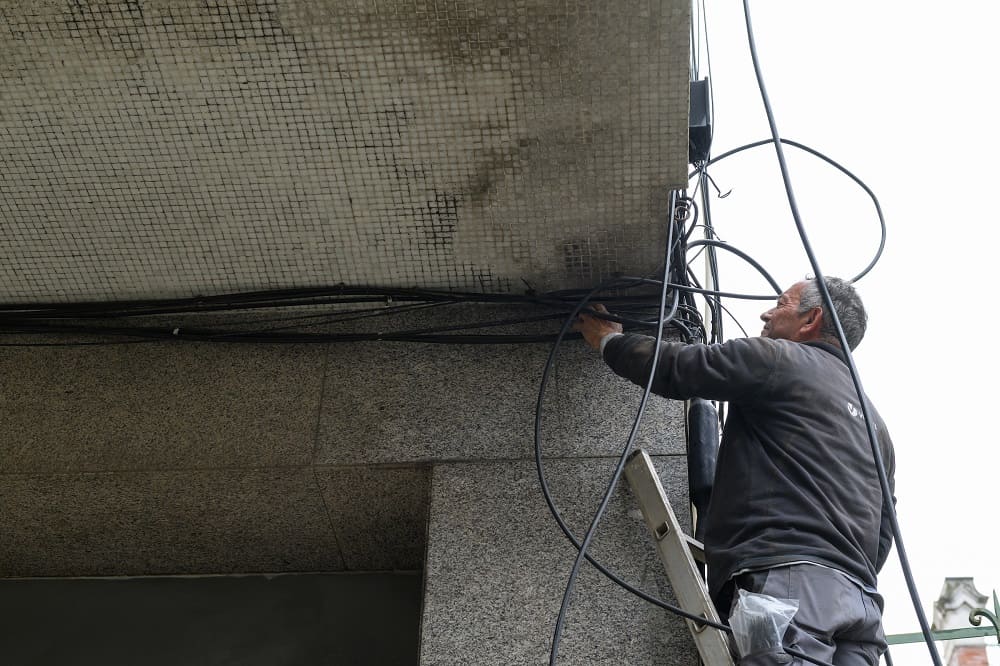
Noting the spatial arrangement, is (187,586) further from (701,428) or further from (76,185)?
(701,428)

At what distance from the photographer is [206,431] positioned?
2.68 m

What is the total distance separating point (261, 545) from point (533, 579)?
105 centimetres

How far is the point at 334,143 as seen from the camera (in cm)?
244

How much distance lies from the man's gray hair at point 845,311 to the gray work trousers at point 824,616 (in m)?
0.64

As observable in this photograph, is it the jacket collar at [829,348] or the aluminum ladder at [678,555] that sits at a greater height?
the jacket collar at [829,348]

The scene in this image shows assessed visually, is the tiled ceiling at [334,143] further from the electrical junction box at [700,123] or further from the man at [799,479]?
the man at [799,479]

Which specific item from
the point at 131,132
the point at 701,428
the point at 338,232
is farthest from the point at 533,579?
the point at 131,132

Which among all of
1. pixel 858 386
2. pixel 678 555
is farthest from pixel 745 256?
pixel 678 555

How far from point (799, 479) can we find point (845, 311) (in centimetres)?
51

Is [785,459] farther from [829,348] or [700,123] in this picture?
[700,123]

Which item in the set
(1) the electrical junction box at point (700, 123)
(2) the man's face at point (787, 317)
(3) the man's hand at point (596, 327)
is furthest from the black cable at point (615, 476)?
(2) the man's face at point (787, 317)

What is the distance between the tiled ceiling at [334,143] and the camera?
87.6 inches

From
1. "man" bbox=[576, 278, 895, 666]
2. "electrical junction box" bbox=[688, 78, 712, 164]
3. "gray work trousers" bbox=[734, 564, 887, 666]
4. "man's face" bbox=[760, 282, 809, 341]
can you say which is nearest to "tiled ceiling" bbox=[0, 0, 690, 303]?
"electrical junction box" bbox=[688, 78, 712, 164]

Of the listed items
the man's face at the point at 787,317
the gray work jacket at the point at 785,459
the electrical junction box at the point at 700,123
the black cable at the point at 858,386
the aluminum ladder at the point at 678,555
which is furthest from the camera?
the electrical junction box at the point at 700,123
